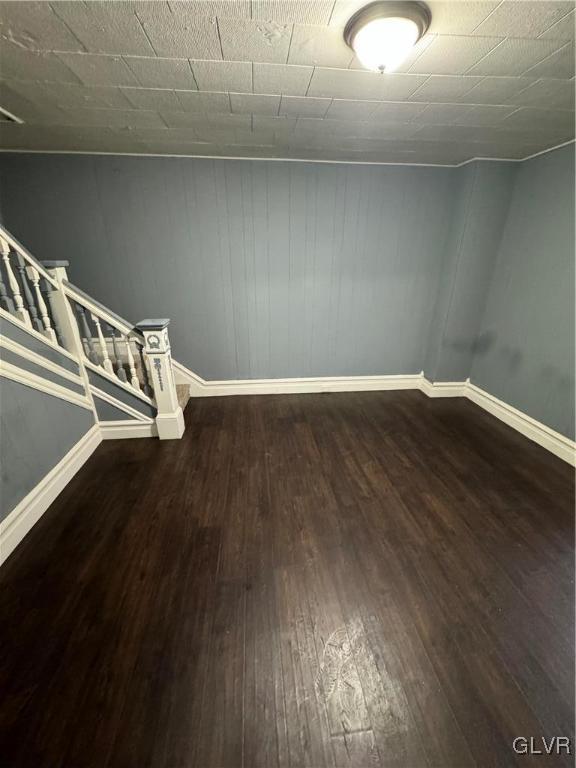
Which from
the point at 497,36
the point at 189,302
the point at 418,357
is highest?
the point at 497,36

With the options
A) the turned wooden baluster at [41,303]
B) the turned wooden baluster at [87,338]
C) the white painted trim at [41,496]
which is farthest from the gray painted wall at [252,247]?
the white painted trim at [41,496]

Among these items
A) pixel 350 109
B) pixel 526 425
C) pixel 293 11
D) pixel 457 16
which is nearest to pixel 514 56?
pixel 457 16

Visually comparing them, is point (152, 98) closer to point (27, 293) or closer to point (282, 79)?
point (282, 79)

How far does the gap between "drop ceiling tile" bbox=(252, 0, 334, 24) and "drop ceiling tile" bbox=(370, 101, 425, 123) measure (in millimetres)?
844

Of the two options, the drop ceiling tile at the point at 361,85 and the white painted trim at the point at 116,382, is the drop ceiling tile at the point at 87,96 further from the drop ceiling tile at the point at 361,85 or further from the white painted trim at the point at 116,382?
the white painted trim at the point at 116,382

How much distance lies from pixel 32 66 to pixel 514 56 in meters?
2.32

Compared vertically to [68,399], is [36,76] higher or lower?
higher

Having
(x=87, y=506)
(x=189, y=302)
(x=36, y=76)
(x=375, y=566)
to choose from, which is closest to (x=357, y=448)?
(x=375, y=566)

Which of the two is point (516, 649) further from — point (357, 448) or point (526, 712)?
point (357, 448)

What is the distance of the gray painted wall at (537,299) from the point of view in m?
2.46

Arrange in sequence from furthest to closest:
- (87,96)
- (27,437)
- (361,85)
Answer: (27,437) < (87,96) < (361,85)

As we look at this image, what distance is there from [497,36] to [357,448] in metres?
2.49

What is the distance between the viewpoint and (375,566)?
1.63 metres

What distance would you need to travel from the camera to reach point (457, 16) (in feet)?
3.80
